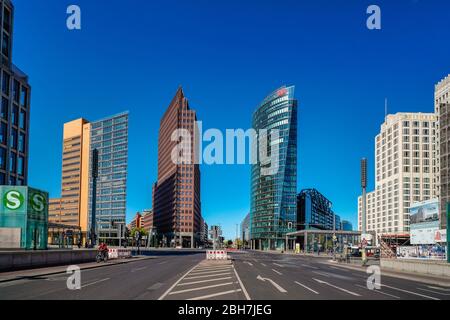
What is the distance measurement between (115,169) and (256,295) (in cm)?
18477

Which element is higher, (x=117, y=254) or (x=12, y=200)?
(x=12, y=200)

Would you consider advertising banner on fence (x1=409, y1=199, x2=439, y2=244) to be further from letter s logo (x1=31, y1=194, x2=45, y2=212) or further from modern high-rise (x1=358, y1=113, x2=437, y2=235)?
modern high-rise (x1=358, y1=113, x2=437, y2=235)

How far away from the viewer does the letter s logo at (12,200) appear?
3797 centimetres

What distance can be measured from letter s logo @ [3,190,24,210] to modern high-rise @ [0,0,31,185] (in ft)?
110

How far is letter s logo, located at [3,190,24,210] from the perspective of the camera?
3797 cm

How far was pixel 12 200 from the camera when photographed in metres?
38.0

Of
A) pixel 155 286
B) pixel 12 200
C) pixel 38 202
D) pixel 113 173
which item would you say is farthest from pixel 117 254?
pixel 113 173

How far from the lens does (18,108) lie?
7450 cm

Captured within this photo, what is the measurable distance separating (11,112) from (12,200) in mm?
38275

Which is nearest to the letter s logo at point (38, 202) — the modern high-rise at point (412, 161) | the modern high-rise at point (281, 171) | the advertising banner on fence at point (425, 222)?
the advertising banner on fence at point (425, 222)

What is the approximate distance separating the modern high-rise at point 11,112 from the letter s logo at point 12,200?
1317 inches

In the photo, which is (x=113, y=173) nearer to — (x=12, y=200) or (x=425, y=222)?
(x=425, y=222)
